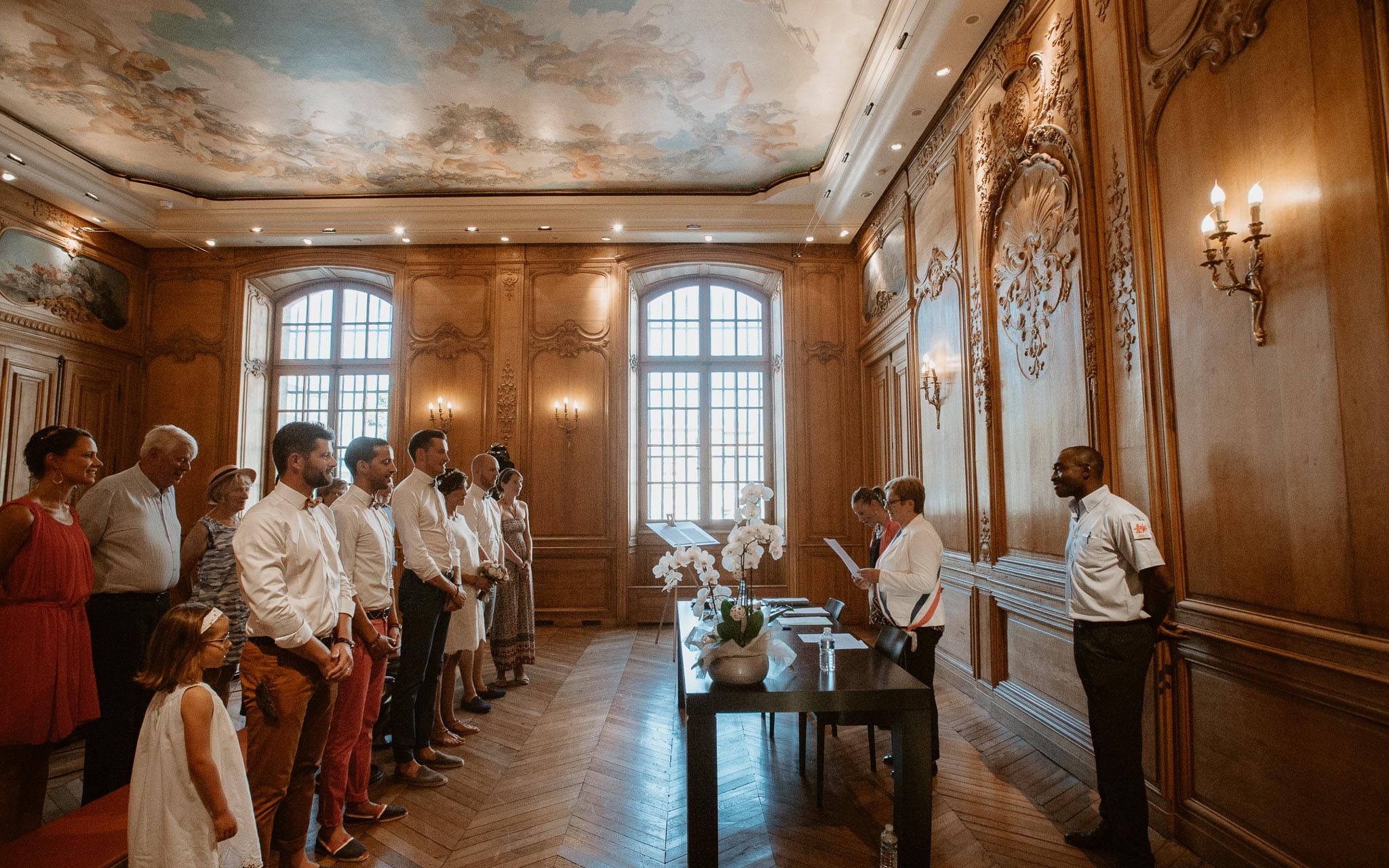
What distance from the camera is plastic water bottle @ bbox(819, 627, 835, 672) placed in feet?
9.04

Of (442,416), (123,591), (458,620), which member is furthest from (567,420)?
(123,591)

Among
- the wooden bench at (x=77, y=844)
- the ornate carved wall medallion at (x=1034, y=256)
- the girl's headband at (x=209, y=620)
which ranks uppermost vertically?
the ornate carved wall medallion at (x=1034, y=256)

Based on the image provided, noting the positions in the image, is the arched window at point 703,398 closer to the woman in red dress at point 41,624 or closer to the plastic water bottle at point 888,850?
the woman in red dress at point 41,624

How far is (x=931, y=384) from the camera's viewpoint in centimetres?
565

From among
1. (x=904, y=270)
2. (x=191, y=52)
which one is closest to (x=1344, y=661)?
(x=904, y=270)

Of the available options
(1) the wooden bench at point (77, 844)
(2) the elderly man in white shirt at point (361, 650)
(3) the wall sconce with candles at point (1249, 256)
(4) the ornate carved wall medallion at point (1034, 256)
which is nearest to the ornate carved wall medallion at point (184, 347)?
(2) the elderly man in white shirt at point (361, 650)

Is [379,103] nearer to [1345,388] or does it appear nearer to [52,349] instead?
[52,349]

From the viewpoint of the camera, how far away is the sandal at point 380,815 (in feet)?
9.84

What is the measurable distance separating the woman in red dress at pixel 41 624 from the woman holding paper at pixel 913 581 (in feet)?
10.8

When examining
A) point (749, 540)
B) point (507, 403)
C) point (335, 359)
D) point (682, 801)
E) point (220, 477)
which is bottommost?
point (682, 801)

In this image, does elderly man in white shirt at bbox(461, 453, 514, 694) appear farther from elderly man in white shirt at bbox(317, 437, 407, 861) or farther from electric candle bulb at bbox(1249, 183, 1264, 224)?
electric candle bulb at bbox(1249, 183, 1264, 224)

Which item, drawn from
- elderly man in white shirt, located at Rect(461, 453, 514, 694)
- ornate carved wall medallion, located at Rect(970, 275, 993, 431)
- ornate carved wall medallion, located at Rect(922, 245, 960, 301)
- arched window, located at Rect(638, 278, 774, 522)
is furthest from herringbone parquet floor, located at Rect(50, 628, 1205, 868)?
arched window, located at Rect(638, 278, 774, 522)

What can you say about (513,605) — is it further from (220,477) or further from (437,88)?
(437,88)

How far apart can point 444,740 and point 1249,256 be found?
174 inches
